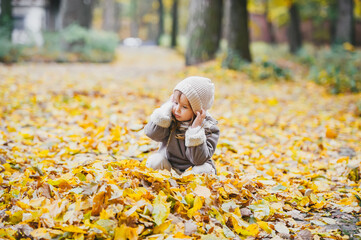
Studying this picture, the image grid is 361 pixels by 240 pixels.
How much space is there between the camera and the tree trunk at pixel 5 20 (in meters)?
12.1

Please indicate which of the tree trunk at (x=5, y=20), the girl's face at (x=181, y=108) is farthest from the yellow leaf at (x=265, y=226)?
the tree trunk at (x=5, y=20)

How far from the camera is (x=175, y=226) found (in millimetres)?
2072

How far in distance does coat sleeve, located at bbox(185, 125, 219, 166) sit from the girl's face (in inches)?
5.1

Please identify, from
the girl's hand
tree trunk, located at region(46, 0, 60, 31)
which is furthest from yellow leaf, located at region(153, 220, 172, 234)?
tree trunk, located at region(46, 0, 60, 31)

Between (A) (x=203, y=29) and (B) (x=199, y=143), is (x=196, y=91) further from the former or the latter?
(A) (x=203, y=29)

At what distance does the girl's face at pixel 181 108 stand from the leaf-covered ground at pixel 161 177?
469 millimetres

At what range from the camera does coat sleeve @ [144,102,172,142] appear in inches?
102

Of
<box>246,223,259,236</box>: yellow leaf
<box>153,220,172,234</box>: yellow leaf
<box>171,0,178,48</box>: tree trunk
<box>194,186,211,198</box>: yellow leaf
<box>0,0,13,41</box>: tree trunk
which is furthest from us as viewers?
<box>171,0,178,48</box>: tree trunk

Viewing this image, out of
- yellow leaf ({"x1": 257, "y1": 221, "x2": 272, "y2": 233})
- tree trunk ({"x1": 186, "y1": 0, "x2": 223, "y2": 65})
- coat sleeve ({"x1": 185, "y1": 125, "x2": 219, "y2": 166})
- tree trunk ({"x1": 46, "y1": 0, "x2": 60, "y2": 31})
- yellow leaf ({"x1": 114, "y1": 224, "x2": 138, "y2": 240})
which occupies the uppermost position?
tree trunk ({"x1": 46, "y1": 0, "x2": 60, "y2": 31})

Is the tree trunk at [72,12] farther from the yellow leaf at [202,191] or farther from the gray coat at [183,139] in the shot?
the yellow leaf at [202,191]

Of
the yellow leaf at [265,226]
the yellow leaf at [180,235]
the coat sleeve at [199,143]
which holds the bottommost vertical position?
the yellow leaf at [265,226]

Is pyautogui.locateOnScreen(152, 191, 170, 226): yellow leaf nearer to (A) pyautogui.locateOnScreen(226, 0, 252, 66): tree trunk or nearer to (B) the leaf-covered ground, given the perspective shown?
(B) the leaf-covered ground

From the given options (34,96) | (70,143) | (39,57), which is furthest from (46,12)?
(70,143)

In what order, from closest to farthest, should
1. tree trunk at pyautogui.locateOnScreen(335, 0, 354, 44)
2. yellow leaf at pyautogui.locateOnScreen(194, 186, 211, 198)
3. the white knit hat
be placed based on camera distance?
1. yellow leaf at pyautogui.locateOnScreen(194, 186, 211, 198)
2. the white knit hat
3. tree trunk at pyautogui.locateOnScreen(335, 0, 354, 44)
